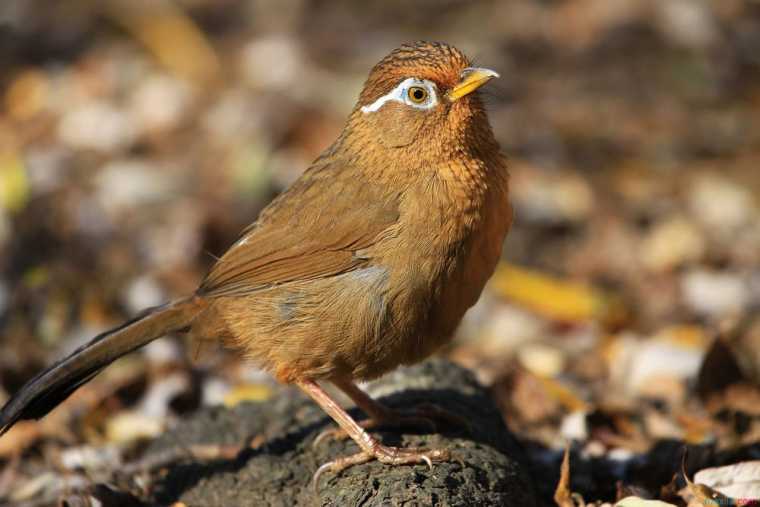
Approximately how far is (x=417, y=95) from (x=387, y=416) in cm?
137

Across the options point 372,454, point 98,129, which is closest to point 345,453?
point 372,454

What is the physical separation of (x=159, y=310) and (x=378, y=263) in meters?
1.04

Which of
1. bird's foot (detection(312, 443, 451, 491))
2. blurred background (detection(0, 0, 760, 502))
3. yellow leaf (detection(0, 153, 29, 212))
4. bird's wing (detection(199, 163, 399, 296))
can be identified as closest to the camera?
bird's foot (detection(312, 443, 451, 491))

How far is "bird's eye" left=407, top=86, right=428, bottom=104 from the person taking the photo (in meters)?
4.38

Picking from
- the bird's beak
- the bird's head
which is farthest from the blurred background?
the bird's beak

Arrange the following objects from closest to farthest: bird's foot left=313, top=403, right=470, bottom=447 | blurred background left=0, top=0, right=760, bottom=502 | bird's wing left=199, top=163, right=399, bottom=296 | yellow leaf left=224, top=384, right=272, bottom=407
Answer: bird's wing left=199, top=163, right=399, bottom=296 < bird's foot left=313, top=403, right=470, bottom=447 < blurred background left=0, top=0, right=760, bottom=502 < yellow leaf left=224, top=384, right=272, bottom=407

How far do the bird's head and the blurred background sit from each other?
3.83 feet

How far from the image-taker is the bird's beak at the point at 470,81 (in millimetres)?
4235

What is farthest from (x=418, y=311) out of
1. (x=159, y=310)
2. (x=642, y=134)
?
(x=642, y=134)

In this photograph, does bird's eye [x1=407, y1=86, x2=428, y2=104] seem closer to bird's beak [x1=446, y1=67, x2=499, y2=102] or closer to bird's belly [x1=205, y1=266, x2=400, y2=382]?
bird's beak [x1=446, y1=67, x2=499, y2=102]

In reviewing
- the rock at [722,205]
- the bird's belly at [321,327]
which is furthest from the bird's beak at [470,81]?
the rock at [722,205]

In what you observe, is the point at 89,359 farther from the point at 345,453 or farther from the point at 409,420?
the point at 409,420

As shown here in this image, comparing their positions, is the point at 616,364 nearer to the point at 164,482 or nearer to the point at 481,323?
the point at 481,323

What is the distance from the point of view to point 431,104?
4.36 m
